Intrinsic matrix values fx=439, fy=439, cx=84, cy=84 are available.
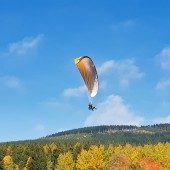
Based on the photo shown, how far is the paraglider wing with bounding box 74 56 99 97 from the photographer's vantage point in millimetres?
42094

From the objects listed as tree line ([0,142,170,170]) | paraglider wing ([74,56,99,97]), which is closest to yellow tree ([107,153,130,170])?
tree line ([0,142,170,170])

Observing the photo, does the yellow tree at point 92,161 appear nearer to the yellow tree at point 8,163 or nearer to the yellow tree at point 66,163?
the yellow tree at point 66,163

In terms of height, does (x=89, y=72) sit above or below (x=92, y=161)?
above

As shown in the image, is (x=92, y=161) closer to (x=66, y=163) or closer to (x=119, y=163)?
(x=66, y=163)

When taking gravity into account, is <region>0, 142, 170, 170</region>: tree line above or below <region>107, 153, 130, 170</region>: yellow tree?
above

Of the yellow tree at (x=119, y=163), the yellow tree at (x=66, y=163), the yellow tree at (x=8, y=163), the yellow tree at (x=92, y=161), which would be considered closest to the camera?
the yellow tree at (x=119, y=163)

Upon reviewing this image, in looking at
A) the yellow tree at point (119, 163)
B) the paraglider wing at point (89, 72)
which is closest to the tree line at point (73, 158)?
the yellow tree at point (119, 163)

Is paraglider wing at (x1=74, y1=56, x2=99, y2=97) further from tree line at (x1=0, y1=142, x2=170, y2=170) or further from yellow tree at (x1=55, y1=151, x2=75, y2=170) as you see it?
yellow tree at (x1=55, y1=151, x2=75, y2=170)

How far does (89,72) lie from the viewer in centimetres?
4269

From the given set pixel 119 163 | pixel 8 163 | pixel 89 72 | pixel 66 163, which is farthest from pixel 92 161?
pixel 89 72

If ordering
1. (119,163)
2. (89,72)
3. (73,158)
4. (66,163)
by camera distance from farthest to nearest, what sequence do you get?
(73,158)
(66,163)
(119,163)
(89,72)

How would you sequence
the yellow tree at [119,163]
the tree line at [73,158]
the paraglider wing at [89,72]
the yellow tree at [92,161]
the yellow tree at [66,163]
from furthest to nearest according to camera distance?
the yellow tree at [66,163]
the tree line at [73,158]
the yellow tree at [92,161]
the yellow tree at [119,163]
the paraglider wing at [89,72]

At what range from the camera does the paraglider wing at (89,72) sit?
42.1 metres

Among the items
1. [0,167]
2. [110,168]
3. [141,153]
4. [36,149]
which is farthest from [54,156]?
[110,168]
